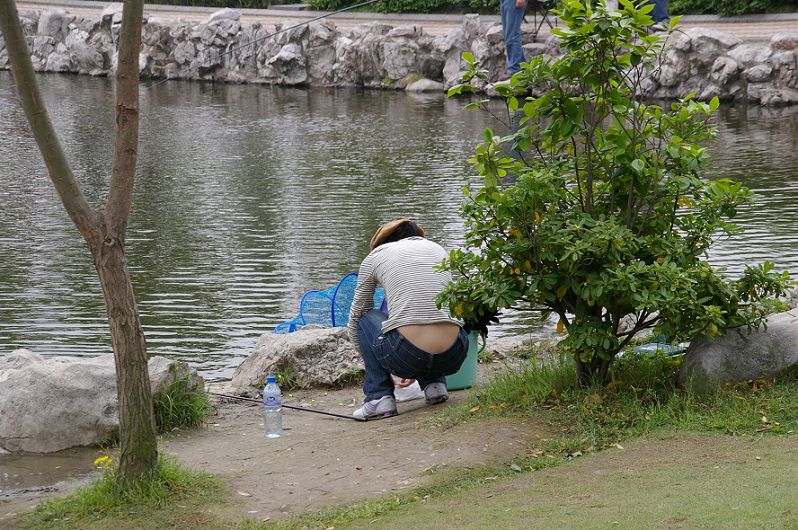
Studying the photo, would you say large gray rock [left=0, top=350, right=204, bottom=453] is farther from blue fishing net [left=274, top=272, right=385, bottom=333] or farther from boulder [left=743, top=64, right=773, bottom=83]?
boulder [left=743, top=64, right=773, bottom=83]

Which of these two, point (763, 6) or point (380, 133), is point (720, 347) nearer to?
point (380, 133)

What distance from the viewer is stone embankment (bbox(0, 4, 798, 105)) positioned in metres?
30.0

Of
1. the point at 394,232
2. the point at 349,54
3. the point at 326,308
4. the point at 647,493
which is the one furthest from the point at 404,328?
the point at 349,54

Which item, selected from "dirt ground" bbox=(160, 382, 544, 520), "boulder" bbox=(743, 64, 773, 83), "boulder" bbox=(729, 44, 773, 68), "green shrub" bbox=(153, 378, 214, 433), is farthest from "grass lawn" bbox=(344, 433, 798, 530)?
"boulder" bbox=(729, 44, 773, 68)

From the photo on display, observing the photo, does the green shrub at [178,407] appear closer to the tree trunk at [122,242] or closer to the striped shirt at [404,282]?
the striped shirt at [404,282]

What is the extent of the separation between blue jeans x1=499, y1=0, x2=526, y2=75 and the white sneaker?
212 inches

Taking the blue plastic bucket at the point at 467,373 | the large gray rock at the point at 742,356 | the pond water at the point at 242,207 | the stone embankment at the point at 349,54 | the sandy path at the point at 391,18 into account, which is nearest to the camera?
the large gray rock at the point at 742,356

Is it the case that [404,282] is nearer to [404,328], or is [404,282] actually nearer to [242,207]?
[404,328]

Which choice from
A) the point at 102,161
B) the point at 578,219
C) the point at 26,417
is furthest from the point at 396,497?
the point at 102,161

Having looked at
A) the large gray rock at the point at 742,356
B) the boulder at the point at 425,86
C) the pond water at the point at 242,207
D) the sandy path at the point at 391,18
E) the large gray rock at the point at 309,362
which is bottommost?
the pond water at the point at 242,207

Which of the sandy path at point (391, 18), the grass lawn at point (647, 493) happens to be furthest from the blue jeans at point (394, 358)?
the sandy path at point (391, 18)

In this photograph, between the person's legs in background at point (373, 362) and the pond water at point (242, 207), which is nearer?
the person's legs in background at point (373, 362)

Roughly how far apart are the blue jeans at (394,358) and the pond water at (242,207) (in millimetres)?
2902

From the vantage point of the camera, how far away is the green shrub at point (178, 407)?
22.5 feet
